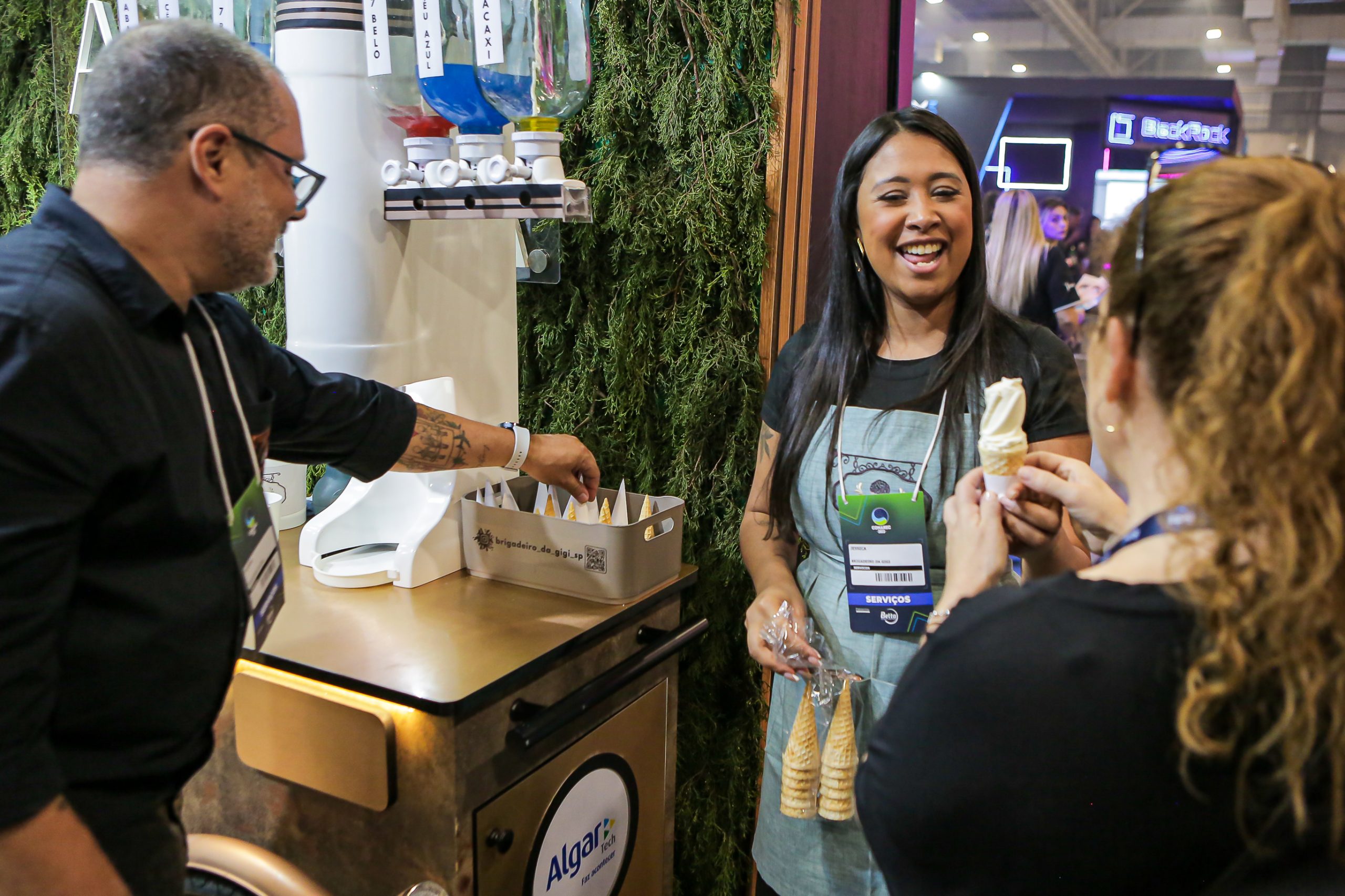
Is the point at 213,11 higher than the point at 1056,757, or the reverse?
the point at 213,11

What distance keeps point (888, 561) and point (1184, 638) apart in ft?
3.04

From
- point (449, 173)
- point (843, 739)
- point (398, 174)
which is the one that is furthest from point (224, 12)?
point (843, 739)

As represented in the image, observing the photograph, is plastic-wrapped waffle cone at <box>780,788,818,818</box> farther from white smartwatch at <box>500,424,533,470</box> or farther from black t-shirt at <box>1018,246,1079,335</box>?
black t-shirt at <box>1018,246,1079,335</box>

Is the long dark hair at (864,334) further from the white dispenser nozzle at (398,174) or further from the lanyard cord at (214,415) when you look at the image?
the lanyard cord at (214,415)

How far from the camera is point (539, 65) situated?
72.9 inches

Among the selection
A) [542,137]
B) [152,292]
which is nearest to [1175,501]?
[152,292]

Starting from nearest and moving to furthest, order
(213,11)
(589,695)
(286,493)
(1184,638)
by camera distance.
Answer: (1184,638)
(589,695)
(213,11)
(286,493)

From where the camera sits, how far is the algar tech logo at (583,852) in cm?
Result: 186

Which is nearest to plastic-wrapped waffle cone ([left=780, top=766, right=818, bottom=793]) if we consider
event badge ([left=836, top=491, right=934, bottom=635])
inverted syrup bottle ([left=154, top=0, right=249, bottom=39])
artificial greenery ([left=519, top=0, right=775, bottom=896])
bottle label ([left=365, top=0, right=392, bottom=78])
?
event badge ([left=836, top=491, right=934, bottom=635])

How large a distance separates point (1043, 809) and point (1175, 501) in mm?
291

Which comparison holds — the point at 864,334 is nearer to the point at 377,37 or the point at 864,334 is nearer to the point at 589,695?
the point at 589,695

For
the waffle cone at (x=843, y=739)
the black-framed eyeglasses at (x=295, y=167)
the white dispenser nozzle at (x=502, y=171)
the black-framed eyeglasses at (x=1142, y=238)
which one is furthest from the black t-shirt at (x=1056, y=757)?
the white dispenser nozzle at (x=502, y=171)

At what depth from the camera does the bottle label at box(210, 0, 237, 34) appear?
212 cm

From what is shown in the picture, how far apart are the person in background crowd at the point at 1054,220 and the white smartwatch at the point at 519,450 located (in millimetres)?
1186
